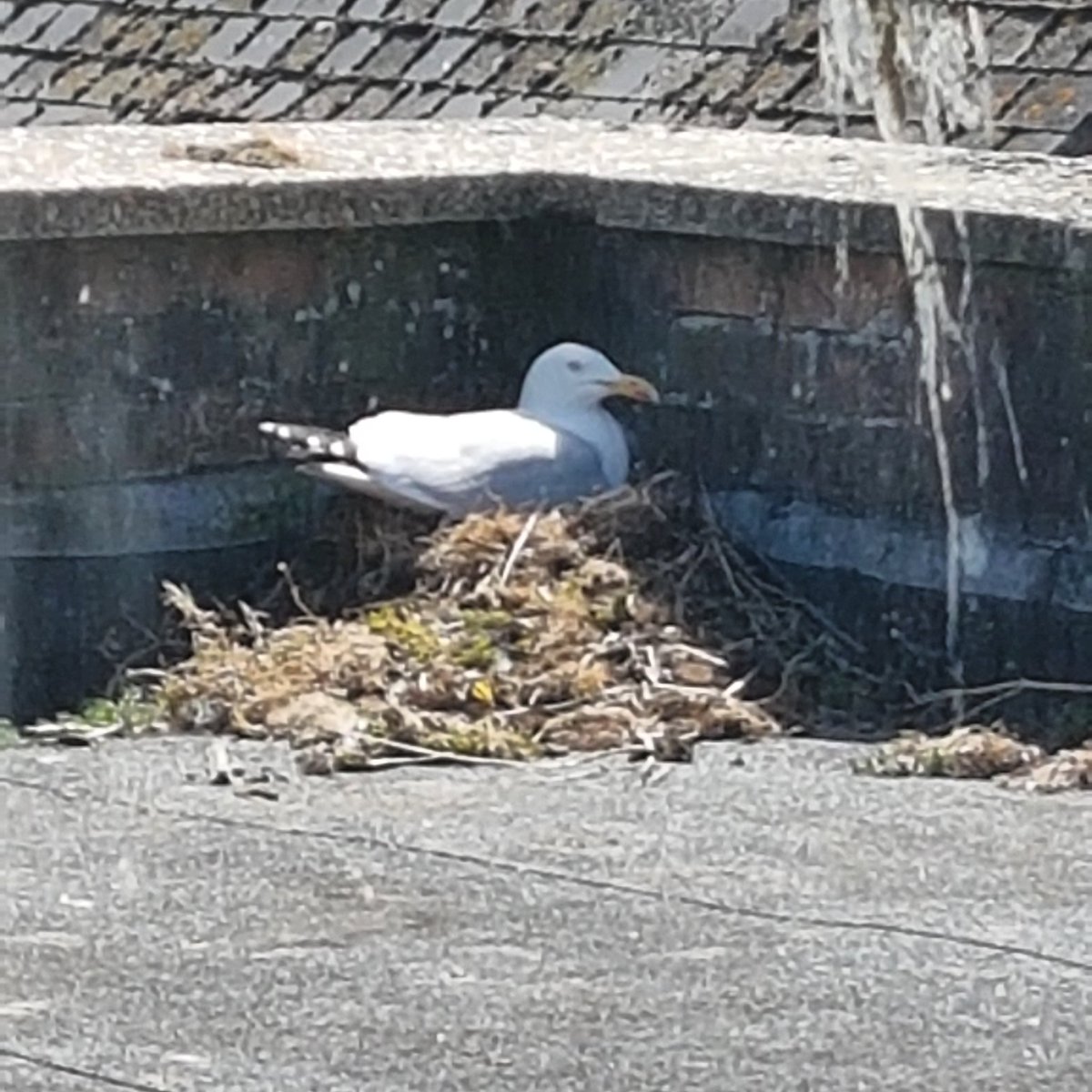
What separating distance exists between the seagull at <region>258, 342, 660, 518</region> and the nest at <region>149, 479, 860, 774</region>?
0.06 meters

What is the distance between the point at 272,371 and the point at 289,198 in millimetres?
336

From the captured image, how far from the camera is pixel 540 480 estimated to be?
750 centimetres

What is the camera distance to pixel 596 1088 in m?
4.96

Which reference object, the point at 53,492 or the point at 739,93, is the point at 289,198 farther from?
the point at 739,93

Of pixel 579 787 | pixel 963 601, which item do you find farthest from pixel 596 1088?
pixel 963 601

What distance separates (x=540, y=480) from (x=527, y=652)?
474 millimetres

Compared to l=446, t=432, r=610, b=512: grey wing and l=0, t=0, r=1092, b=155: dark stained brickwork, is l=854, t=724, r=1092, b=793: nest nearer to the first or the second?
l=446, t=432, r=610, b=512: grey wing

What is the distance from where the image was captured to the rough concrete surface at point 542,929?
5.10 m

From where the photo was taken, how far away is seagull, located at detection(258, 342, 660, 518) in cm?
745

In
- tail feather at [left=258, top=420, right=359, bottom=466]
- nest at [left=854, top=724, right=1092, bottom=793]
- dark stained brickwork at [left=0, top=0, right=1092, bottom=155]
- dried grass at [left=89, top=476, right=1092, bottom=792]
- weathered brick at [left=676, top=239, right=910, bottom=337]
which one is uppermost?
A: dark stained brickwork at [left=0, top=0, right=1092, bottom=155]

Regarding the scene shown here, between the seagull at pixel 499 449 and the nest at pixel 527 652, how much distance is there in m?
0.06

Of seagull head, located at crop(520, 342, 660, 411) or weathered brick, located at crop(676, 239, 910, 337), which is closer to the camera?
weathered brick, located at crop(676, 239, 910, 337)

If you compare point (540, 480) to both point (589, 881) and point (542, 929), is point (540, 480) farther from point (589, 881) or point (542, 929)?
point (542, 929)

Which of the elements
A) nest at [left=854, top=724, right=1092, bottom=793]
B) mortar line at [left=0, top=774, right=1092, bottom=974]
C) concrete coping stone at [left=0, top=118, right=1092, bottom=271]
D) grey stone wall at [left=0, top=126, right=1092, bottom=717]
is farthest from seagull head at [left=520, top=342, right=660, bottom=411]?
mortar line at [left=0, top=774, right=1092, bottom=974]
